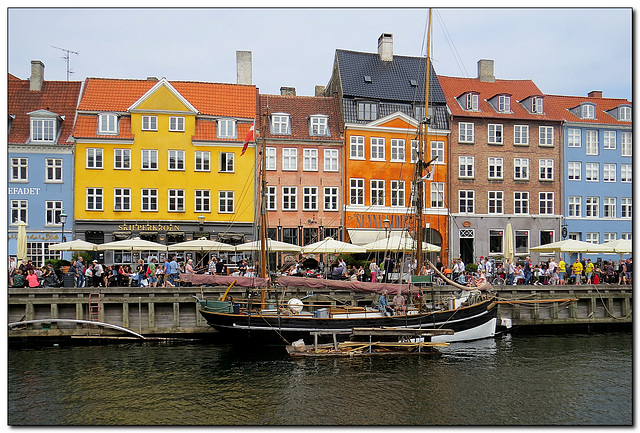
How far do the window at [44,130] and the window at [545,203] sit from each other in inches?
1292

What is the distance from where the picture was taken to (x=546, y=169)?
144ft

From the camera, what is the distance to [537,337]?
25.9 m

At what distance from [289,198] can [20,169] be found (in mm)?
16640

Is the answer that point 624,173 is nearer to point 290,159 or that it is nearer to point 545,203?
point 545,203

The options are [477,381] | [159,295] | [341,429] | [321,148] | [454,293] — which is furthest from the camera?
[321,148]

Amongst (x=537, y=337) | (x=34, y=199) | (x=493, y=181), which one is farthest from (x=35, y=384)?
(x=493, y=181)

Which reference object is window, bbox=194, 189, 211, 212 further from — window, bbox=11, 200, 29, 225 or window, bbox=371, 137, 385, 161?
window, bbox=371, 137, 385, 161

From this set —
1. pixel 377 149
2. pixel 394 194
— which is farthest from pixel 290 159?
pixel 394 194

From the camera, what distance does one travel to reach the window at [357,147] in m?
41.3

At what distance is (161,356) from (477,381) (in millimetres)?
10483

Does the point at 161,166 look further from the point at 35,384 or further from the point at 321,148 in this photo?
the point at 35,384

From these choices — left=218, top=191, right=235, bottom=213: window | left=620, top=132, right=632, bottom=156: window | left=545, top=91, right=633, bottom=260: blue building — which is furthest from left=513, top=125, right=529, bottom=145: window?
left=218, top=191, right=235, bottom=213: window

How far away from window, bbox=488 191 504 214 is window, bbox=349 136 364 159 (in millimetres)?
9703

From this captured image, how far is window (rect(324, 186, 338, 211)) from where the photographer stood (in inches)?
1606
